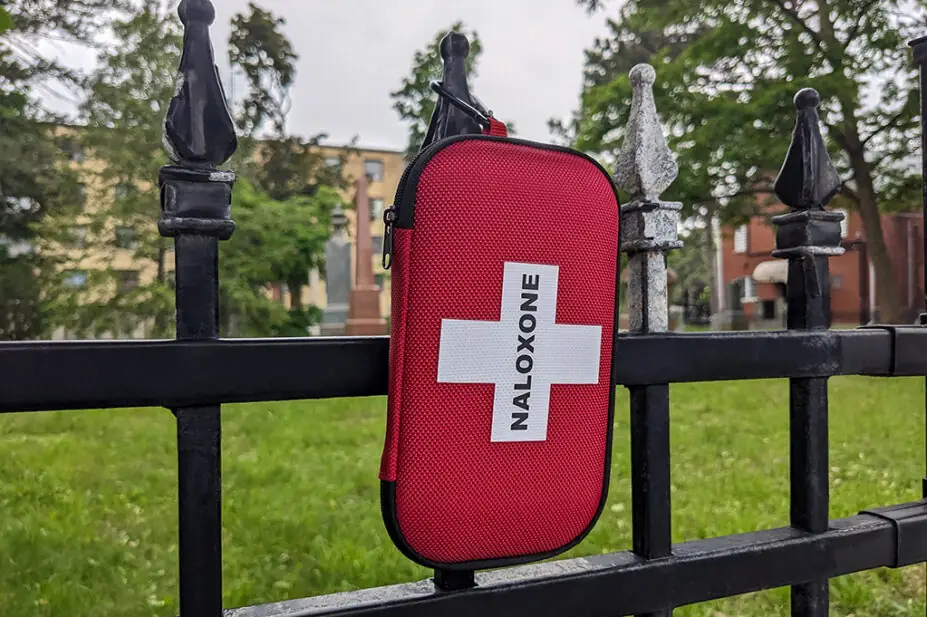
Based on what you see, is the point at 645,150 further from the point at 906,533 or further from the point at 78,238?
the point at 78,238

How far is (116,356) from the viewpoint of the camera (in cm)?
94


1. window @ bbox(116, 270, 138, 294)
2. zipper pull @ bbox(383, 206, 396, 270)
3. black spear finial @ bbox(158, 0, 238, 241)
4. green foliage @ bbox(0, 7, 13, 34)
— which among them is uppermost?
window @ bbox(116, 270, 138, 294)

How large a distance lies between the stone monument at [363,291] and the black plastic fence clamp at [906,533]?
12025mm

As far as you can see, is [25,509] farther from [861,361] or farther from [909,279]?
[909,279]

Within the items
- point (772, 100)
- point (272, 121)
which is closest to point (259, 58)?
point (272, 121)

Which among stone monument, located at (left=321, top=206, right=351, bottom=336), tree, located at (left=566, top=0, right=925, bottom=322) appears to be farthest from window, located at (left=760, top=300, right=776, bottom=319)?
stone monument, located at (left=321, top=206, right=351, bottom=336)

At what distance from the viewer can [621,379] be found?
129cm

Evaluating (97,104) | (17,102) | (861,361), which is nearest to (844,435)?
(861,361)

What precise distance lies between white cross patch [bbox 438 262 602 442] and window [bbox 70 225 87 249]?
1288 centimetres

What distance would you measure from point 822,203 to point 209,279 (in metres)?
1.26

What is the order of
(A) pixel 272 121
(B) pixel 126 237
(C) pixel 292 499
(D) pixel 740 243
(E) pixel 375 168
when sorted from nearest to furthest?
(C) pixel 292 499 → (B) pixel 126 237 → (A) pixel 272 121 → (D) pixel 740 243 → (E) pixel 375 168

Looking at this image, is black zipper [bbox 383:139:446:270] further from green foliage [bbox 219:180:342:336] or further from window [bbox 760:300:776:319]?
window [bbox 760:300:776:319]

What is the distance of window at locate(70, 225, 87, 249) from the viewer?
12.0 metres

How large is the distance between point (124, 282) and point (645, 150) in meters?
12.8
